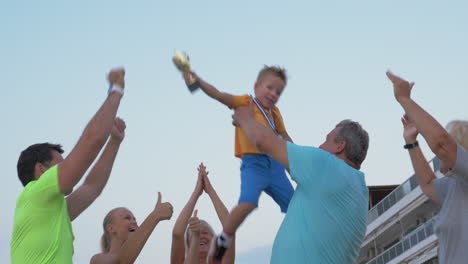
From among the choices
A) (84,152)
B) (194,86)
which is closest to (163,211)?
(194,86)

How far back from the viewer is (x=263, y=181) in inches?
226

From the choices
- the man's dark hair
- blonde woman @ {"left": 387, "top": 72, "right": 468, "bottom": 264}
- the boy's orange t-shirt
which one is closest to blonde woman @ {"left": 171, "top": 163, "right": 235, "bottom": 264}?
the boy's orange t-shirt

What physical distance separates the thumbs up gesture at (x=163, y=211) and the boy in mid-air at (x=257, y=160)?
941mm

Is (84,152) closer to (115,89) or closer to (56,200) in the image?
(56,200)

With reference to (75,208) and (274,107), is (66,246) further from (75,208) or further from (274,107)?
(274,107)

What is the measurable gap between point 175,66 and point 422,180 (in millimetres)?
2219

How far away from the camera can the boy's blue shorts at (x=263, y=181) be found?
224 inches

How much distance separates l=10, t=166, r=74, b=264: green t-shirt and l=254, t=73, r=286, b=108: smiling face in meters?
2.30

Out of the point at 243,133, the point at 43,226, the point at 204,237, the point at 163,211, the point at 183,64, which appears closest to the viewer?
the point at 43,226

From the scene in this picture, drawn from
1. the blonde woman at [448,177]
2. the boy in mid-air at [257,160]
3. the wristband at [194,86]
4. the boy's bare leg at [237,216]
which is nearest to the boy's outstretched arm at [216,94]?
the boy in mid-air at [257,160]

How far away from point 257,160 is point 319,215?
141cm

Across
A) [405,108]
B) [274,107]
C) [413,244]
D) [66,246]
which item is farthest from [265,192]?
[413,244]

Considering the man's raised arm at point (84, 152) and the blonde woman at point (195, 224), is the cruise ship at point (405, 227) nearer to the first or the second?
the blonde woman at point (195, 224)

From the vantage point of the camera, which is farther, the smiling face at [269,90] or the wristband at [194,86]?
the smiling face at [269,90]
